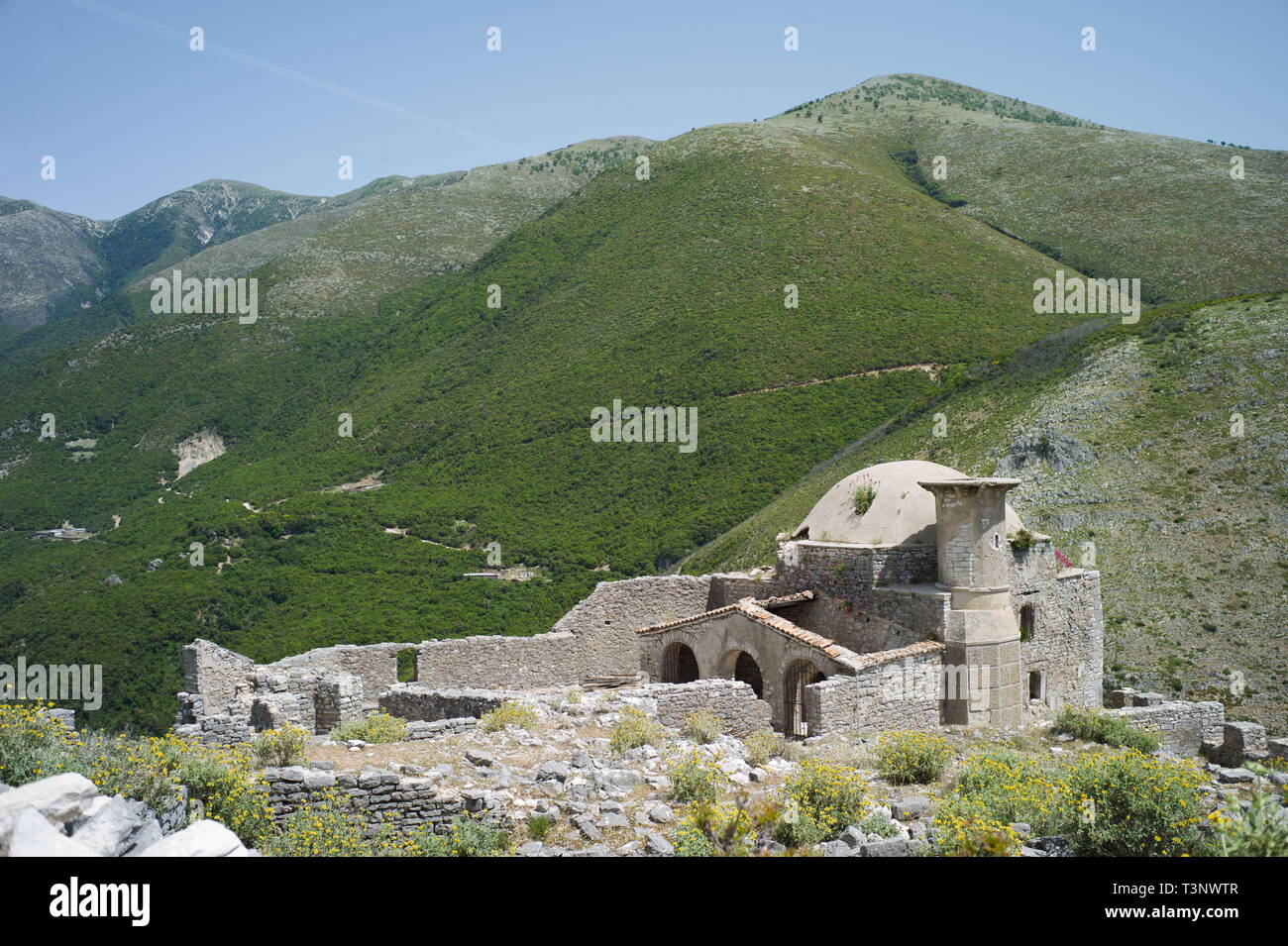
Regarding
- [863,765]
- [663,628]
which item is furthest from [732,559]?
[863,765]

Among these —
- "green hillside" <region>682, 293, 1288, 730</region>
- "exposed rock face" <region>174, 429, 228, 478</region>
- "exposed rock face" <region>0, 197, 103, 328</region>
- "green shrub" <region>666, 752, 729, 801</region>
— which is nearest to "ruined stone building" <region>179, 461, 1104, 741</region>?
"green shrub" <region>666, 752, 729, 801</region>

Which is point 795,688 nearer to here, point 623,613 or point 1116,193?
point 623,613

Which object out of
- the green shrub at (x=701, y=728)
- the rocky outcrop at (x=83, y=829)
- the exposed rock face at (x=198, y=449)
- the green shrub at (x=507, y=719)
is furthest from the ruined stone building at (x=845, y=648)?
the exposed rock face at (x=198, y=449)

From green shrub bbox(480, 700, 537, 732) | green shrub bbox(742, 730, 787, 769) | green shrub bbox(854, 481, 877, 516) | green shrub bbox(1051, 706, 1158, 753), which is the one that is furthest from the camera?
green shrub bbox(854, 481, 877, 516)

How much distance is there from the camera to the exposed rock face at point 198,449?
67.8 meters

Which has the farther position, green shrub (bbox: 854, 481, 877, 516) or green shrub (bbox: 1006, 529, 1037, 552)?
green shrub (bbox: 854, 481, 877, 516)

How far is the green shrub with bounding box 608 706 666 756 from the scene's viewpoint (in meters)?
10.9

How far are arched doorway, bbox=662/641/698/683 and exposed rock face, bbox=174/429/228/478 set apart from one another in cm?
5823

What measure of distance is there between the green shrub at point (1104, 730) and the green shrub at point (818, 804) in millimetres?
6502

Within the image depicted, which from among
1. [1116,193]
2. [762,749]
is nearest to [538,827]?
[762,749]

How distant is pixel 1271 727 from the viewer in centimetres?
2191

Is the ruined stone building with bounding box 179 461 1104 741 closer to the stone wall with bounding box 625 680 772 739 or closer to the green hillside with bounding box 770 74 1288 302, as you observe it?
the stone wall with bounding box 625 680 772 739

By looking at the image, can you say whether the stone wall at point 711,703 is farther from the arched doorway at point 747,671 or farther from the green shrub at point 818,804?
the green shrub at point 818,804
